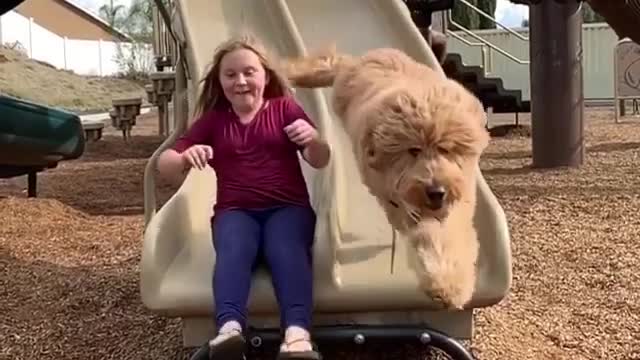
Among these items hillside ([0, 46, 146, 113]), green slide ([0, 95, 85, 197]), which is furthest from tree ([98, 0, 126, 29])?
green slide ([0, 95, 85, 197])

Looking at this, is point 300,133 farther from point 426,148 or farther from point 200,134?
point 426,148

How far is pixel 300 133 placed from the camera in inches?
133

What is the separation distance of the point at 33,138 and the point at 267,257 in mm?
5049

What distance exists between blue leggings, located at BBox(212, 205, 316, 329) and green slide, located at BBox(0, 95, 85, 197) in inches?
186

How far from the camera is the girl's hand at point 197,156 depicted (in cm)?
321

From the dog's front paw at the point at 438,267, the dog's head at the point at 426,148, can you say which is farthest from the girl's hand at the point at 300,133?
the dog's front paw at the point at 438,267

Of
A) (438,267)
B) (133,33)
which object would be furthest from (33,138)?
(133,33)

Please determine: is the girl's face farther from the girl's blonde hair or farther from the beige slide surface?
the beige slide surface

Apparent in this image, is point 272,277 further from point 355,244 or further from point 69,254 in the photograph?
point 69,254

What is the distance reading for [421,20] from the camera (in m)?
8.95

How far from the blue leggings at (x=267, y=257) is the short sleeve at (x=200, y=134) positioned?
0.92 ft

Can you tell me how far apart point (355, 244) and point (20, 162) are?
4854mm

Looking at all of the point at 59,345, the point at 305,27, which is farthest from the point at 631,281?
the point at 59,345

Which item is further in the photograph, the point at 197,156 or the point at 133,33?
the point at 133,33
